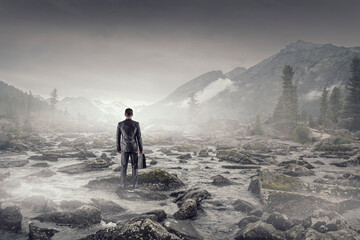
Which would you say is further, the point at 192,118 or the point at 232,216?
the point at 192,118

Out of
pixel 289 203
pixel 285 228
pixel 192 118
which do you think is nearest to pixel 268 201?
pixel 289 203

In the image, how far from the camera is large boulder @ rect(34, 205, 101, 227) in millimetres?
7465

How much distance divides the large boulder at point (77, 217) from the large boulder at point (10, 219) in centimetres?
75

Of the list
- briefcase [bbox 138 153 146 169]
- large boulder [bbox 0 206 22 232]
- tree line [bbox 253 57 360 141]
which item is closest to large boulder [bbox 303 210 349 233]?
briefcase [bbox 138 153 146 169]

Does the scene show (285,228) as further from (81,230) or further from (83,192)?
(83,192)

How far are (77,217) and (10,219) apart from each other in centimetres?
205

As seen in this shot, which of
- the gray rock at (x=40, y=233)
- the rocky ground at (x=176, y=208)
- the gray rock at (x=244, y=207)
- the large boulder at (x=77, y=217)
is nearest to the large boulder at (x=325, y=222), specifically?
the rocky ground at (x=176, y=208)

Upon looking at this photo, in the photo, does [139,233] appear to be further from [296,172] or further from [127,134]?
[296,172]

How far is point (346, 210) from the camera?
346 inches

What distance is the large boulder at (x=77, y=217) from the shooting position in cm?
746

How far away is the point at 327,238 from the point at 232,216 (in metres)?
3.59

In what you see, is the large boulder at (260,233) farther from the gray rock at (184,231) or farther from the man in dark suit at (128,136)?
the man in dark suit at (128,136)

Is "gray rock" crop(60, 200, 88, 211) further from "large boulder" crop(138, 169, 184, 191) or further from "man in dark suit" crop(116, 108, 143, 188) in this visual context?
A: "large boulder" crop(138, 169, 184, 191)

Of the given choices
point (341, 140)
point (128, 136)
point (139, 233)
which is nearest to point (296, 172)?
point (128, 136)
